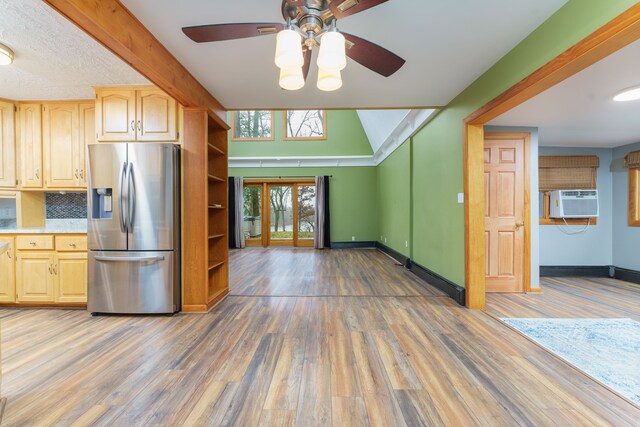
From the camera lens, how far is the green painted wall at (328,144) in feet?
25.4

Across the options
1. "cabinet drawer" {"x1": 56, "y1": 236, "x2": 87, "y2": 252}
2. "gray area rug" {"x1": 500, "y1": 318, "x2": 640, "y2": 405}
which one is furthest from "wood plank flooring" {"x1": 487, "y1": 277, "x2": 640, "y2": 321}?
"cabinet drawer" {"x1": 56, "y1": 236, "x2": 87, "y2": 252}

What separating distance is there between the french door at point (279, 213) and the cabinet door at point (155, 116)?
4.94 meters

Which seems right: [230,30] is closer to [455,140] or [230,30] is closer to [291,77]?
[291,77]

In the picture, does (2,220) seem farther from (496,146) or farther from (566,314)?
(566,314)

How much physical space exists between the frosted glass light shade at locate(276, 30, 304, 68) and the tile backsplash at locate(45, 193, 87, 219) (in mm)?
3484

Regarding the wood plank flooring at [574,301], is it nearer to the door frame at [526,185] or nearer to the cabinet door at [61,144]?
the door frame at [526,185]

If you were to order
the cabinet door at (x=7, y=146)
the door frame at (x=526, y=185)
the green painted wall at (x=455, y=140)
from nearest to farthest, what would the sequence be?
the green painted wall at (x=455, y=140)
the cabinet door at (x=7, y=146)
the door frame at (x=526, y=185)

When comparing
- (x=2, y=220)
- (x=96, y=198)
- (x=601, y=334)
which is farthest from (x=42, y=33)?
(x=601, y=334)

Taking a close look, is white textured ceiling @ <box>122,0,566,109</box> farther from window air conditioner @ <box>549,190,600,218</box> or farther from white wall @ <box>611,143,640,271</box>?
white wall @ <box>611,143,640,271</box>

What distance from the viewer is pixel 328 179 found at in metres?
7.70

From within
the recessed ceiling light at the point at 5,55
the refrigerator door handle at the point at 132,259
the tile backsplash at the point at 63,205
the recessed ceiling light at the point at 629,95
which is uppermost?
the recessed ceiling light at the point at 5,55

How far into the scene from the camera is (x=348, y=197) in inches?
306

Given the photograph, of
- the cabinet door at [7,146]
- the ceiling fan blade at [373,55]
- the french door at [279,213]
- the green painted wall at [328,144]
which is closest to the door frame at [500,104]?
the ceiling fan blade at [373,55]

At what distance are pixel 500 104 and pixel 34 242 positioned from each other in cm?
489
